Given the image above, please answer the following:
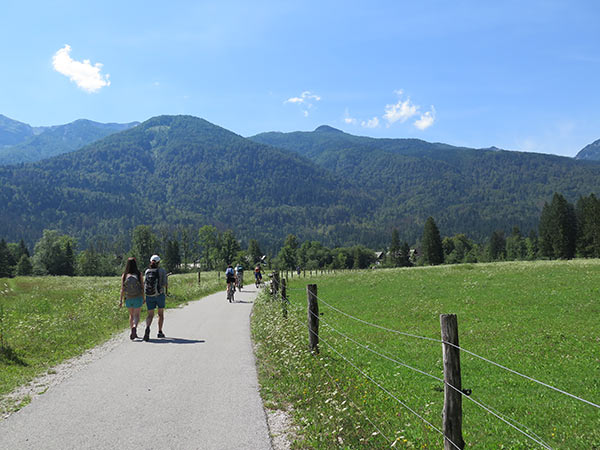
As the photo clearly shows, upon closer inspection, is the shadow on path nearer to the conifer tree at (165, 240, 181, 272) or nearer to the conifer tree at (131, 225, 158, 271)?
the conifer tree at (131, 225, 158, 271)

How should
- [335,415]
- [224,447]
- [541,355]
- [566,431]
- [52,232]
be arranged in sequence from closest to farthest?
[224,447] → [335,415] → [566,431] → [541,355] → [52,232]

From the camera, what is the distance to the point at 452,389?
4.95 m

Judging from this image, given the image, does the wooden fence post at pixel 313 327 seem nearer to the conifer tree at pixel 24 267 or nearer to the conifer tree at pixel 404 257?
the conifer tree at pixel 24 267

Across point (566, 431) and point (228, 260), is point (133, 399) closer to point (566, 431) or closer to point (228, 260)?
point (566, 431)

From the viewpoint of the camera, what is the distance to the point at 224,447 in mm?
5738

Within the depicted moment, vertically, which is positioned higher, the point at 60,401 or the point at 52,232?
the point at 52,232

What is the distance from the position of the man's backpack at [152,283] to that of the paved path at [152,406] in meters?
2.27

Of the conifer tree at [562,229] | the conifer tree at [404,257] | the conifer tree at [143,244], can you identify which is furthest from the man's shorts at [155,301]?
the conifer tree at [404,257]

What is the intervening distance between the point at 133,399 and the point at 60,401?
1237mm

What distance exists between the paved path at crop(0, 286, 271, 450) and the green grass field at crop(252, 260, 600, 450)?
2.15 ft

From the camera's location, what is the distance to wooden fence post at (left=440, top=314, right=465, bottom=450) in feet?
16.1

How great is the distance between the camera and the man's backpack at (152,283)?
1410 centimetres

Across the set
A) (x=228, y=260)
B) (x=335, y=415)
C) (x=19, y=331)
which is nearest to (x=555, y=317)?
(x=335, y=415)

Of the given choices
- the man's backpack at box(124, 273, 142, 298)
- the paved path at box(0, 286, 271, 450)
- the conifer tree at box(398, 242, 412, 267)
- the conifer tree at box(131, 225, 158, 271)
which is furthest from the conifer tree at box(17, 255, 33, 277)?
A: the paved path at box(0, 286, 271, 450)
